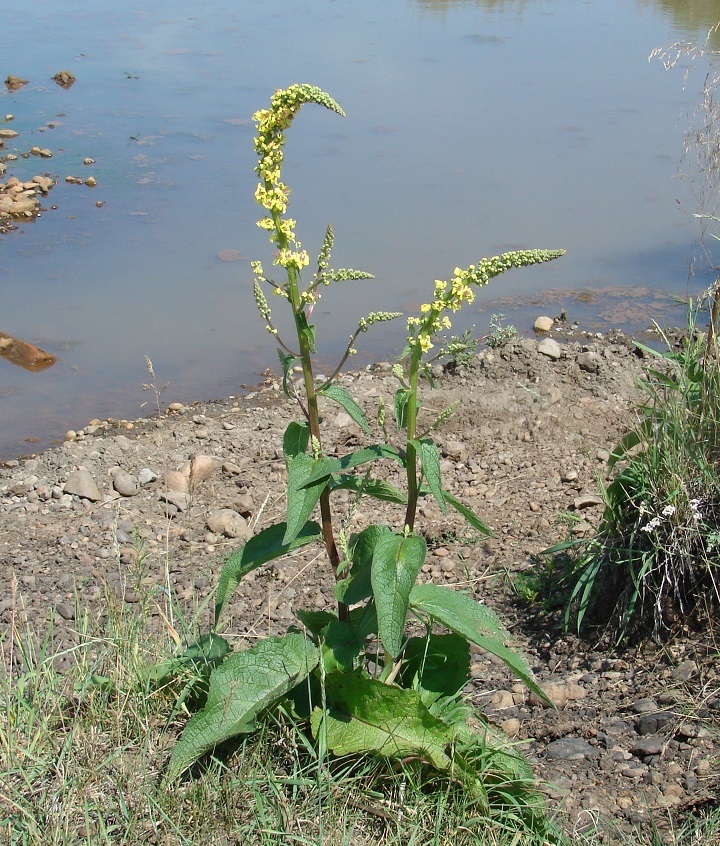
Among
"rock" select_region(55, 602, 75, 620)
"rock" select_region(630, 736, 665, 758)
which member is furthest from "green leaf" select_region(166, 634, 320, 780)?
"rock" select_region(55, 602, 75, 620)

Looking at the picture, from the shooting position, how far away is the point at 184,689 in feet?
8.54

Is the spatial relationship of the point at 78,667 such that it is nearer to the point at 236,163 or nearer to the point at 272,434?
the point at 272,434

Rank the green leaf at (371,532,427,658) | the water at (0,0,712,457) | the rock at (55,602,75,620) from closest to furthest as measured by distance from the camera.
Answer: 1. the green leaf at (371,532,427,658)
2. the rock at (55,602,75,620)
3. the water at (0,0,712,457)

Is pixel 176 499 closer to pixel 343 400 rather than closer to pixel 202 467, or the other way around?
pixel 202 467

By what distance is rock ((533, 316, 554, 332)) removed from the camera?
6211 mm

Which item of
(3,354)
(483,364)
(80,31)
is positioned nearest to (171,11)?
(80,31)

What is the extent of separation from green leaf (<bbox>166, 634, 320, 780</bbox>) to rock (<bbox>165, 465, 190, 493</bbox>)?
2104mm

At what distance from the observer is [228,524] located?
4.11 metres

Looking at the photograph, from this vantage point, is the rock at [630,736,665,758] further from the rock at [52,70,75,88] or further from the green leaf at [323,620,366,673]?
the rock at [52,70,75,88]

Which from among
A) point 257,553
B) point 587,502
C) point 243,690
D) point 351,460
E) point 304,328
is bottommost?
point 587,502

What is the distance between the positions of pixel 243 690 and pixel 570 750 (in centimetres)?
96

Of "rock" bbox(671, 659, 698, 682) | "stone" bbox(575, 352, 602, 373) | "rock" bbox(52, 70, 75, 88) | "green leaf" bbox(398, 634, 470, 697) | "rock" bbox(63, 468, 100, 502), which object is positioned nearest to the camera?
"green leaf" bbox(398, 634, 470, 697)

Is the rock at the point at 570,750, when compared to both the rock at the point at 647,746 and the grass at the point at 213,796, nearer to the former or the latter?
the rock at the point at 647,746

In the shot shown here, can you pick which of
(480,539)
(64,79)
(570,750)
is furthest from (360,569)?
(64,79)
